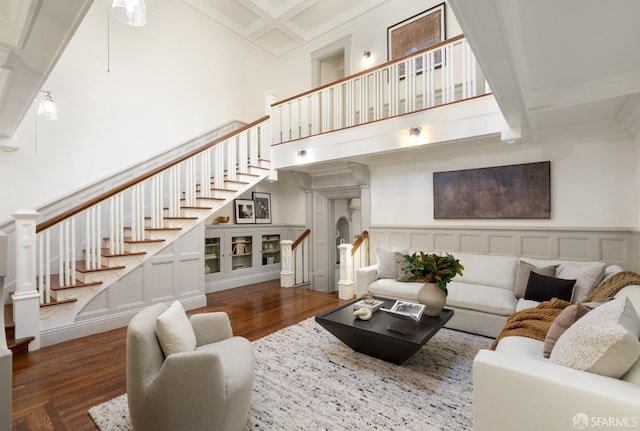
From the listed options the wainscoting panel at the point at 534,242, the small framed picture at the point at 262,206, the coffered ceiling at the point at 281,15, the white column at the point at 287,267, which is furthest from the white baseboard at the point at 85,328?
the coffered ceiling at the point at 281,15

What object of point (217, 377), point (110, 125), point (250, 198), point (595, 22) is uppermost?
point (110, 125)

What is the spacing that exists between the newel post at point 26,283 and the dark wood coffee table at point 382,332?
289cm

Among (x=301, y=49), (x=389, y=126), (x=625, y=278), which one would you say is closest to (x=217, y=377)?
(x=625, y=278)

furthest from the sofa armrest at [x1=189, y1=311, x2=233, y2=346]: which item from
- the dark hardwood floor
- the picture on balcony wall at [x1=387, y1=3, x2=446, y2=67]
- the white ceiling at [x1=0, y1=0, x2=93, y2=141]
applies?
the picture on balcony wall at [x1=387, y1=3, x2=446, y2=67]

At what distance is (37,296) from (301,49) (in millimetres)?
6450

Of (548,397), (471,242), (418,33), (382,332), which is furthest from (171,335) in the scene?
(418,33)

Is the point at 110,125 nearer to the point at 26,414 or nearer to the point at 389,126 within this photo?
the point at 26,414

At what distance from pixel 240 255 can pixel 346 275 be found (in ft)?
7.76

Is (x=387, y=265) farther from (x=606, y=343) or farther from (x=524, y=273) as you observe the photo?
(x=606, y=343)

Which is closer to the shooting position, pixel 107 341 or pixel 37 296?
pixel 37 296

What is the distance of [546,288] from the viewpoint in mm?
3092

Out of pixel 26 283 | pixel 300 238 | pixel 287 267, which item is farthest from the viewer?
pixel 300 238

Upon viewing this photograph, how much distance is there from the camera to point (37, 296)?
297cm

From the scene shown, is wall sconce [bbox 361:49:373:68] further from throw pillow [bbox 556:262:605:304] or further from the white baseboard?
the white baseboard
